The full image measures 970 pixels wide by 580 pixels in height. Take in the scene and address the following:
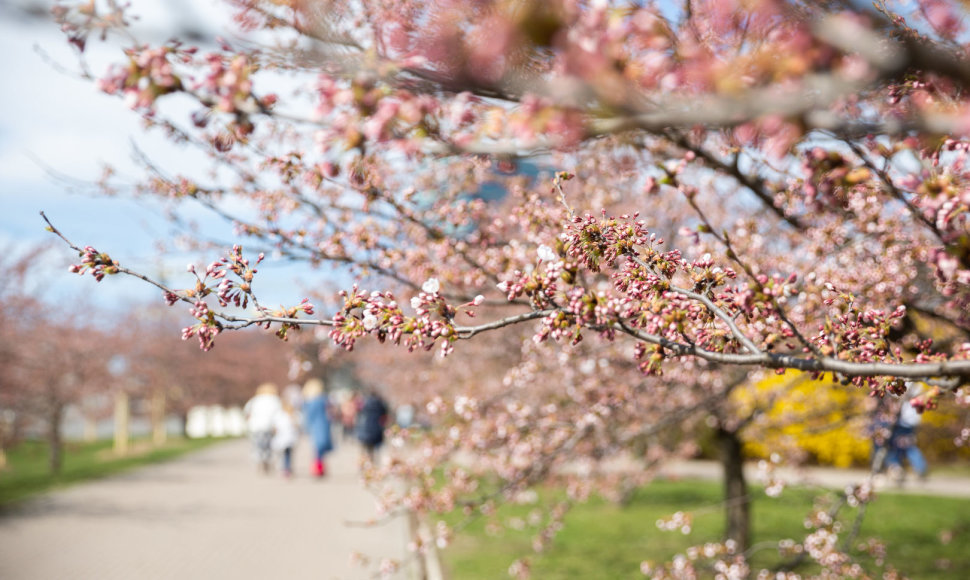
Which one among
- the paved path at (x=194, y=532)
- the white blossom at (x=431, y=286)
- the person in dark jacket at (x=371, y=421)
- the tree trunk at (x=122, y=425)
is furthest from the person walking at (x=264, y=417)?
the white blossom at (x=431, y=286)

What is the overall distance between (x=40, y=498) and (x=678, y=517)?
1129 centimetres

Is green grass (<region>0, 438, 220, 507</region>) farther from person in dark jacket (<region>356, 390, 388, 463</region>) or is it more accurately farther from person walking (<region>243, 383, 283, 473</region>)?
person in dark jacket (<region>356, 390, 388, 463</region>)

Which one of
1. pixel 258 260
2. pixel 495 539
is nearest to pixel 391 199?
pixel 258 260

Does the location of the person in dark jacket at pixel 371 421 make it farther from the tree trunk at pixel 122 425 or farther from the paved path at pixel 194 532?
the tree trunk at pixel 122 425

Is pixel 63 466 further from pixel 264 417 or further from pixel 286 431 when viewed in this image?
pixel 286 431

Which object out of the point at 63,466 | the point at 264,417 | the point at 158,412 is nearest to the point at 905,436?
the point at 264,417

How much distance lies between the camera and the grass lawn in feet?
26.5

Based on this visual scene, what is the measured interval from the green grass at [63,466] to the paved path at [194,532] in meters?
0.84

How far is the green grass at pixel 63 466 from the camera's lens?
1370 centimetres

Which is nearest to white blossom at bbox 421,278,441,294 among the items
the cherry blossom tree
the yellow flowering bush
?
the cherry blossom tree

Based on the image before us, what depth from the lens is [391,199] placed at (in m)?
4.23

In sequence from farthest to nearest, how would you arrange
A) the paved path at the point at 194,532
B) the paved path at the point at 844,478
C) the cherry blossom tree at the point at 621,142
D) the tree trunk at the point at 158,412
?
the tree trunk at the point at 158,412
the paved path at the point at 844,478
the paved path at the point at 194,532
the cherry blossom tree at the point at 621,142

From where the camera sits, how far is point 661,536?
389 inches

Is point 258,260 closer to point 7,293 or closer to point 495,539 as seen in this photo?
point 495,539
